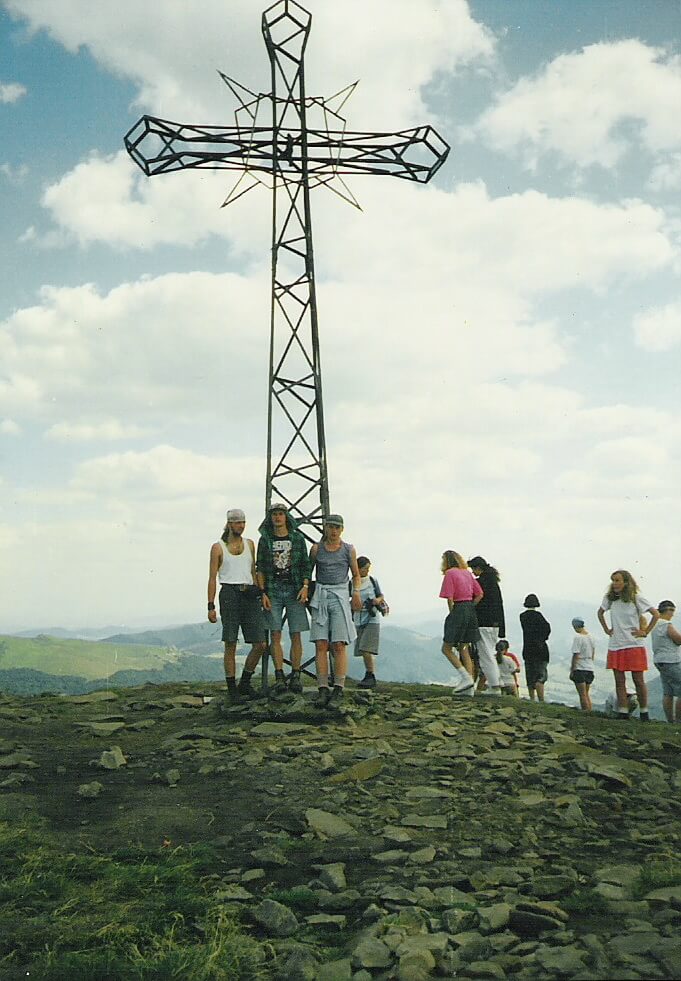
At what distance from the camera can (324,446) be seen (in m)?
13.3

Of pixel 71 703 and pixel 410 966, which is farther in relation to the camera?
pixel 71 703

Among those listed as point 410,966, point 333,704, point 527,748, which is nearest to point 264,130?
point 333,704

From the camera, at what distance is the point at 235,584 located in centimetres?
1076

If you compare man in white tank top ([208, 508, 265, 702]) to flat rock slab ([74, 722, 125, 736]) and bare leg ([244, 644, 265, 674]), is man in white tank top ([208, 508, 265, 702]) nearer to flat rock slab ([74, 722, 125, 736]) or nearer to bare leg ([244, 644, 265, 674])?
bare leg ([244, 644, 265, 674])

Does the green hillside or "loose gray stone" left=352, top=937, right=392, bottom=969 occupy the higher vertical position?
"loose gray stone" left=352, top=937, right=392, bottom=969

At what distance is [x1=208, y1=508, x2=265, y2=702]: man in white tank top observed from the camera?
1076cm

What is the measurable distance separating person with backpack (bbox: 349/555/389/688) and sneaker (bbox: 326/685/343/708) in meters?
2.79

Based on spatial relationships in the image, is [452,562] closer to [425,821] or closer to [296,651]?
[296,651]

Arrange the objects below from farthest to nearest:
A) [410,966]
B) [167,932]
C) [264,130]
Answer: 1. [264,130]
2. [167,932]
3. [410,966]

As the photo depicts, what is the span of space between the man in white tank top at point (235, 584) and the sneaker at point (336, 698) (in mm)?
1395

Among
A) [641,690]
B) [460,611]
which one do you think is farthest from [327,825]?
[641,690]

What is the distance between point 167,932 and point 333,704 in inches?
226

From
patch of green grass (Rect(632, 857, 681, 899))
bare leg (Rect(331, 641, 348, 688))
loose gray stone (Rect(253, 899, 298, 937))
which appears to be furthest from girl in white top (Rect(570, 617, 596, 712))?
loose gray stone (Rect(253, 899, 298, 937))

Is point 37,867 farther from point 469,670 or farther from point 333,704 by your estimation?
point 469,670
